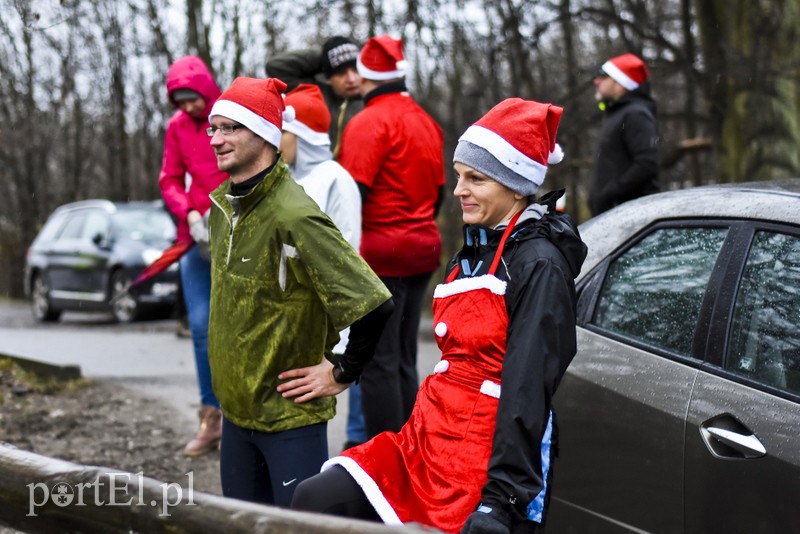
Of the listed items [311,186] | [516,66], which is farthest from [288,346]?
[516,66]

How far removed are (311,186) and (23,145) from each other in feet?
81.9

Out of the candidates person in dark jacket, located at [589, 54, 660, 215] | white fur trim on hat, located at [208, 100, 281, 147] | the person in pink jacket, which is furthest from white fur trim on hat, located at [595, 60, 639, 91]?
white fur trim on hat, located at [208, 100, 281, 147]

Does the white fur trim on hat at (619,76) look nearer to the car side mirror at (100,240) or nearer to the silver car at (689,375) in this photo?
the silver car at (689,375)

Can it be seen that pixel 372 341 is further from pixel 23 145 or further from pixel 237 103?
pixel 23 145

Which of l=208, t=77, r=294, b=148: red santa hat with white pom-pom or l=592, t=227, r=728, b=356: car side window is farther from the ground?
l=208, t=77, r=294, b=148: red santa hat with white pom-pom

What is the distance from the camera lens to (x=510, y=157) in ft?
9.86

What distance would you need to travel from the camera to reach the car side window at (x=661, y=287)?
3.66 meters

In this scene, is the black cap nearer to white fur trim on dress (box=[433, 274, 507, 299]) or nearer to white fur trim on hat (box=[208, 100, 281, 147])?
white fur trim on hat (box=[208, 100, 281, 147])

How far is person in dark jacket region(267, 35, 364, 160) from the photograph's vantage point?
6012 millimetres

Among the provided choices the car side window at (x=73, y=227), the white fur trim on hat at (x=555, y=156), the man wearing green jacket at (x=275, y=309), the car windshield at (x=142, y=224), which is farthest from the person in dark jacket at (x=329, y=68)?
the car side window at (x=73, y=227)

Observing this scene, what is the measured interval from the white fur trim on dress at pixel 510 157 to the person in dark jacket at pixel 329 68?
112 inches

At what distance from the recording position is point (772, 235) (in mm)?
3477

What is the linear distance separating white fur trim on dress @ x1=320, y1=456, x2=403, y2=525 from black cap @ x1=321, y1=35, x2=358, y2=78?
11.5ft

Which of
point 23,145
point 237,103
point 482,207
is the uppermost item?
point 237,103
